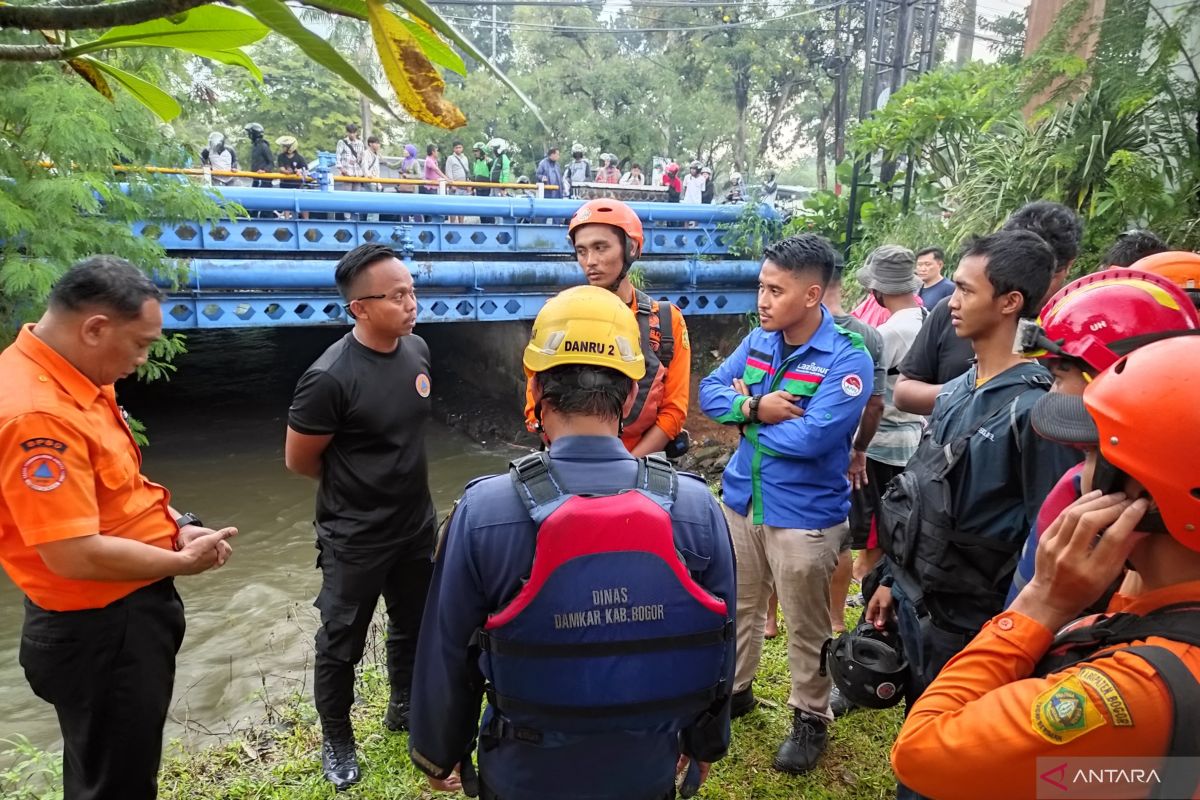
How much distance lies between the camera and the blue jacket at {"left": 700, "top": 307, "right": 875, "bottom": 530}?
8.95 ft

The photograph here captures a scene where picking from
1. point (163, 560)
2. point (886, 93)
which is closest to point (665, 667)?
point (163, 560)

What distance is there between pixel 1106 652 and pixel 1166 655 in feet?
0.27

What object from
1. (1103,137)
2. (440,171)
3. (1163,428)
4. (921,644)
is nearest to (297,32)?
(1163,428)

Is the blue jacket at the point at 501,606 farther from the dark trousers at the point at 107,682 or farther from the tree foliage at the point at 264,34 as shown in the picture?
the dark trousers at the point at 107,682

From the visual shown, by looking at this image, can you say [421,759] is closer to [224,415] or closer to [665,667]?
[665,667]

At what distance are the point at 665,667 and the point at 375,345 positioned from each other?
182 cm

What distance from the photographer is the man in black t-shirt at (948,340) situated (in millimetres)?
2943

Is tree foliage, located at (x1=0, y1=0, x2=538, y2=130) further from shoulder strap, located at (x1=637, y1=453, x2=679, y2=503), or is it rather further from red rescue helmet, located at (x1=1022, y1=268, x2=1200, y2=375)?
red rescue helmet, located at (x1=1022, y1=268, x2=1200, y2=375)

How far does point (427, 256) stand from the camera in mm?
9422

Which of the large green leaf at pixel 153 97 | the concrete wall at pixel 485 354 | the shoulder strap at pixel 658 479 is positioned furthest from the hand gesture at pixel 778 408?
the concrete wall at pixel 485 354

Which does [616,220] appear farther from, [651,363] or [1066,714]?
[1066,714]

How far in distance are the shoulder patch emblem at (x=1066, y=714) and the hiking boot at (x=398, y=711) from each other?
2702mm

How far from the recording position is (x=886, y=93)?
14312mm

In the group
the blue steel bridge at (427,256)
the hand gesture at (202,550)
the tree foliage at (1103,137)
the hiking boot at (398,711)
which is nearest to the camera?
the hand gesture at (202,550)
